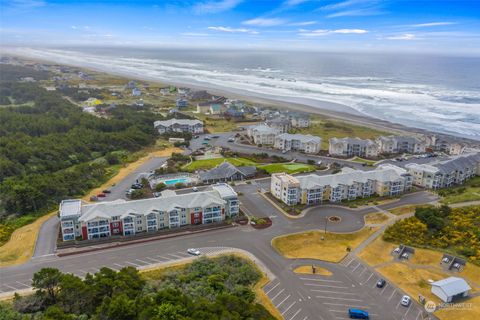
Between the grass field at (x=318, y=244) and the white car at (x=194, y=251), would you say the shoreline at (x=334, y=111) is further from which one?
the white car at (x=194, y=251)

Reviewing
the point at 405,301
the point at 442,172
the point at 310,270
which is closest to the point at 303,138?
the point at 442,172

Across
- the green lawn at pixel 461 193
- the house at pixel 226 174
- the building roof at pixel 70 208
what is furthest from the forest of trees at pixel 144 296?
the green lawn at pixel 461 193

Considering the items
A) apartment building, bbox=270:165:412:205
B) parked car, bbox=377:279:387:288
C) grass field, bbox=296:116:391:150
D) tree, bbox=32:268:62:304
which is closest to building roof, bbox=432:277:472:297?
parked car, bbox=377:279:387:288

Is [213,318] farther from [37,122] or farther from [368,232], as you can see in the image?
[37,122]

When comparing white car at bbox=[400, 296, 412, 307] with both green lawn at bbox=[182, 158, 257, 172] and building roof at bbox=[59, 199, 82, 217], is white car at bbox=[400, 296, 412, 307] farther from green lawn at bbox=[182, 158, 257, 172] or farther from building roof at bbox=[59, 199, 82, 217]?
green lawn at bbox=[182, 158, 257, 172]

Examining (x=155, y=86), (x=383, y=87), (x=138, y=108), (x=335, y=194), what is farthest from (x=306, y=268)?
(x=383, y=87)

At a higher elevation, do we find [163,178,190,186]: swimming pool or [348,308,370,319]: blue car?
[163,178,190,186]: swimming pool
